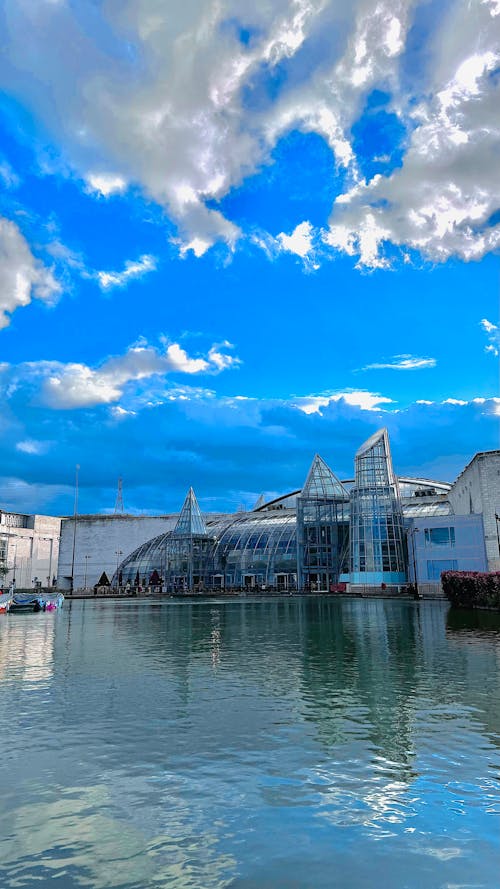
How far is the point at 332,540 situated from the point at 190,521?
74.4ft

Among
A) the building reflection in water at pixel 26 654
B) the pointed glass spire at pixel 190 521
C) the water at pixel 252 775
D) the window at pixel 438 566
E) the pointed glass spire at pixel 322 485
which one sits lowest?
the water at pixel 252 775

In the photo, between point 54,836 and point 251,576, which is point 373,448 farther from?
point 54,836

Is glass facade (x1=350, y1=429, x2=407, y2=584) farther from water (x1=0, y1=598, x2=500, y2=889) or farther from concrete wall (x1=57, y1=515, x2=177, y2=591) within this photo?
water (x1=0, y1=598, x2=500, y2=889)

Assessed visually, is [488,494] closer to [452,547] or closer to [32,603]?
[452,547]

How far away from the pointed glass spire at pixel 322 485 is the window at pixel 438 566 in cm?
2230

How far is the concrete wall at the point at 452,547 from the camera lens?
208ft

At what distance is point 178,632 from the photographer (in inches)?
1036

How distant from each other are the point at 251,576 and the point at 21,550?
2059 inches

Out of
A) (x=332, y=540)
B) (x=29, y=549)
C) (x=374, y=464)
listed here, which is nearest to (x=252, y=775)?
(x=374, y=464)

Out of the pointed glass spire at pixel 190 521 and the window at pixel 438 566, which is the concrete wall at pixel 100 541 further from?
the window at pixel 438 566

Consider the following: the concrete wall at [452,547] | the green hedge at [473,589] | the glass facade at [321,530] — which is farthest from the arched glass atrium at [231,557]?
the green hedge at [473,589]

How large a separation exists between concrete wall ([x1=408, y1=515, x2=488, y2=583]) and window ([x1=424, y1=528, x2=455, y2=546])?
10 cm

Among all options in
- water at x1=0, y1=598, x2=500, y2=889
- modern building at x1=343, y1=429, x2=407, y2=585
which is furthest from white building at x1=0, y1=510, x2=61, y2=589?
water at x1=0, y1=598, x2=500, y2=889

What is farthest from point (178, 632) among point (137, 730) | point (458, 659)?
point (137, 730)
